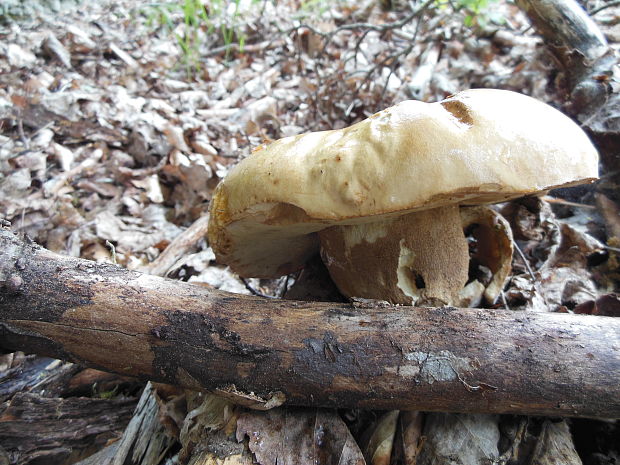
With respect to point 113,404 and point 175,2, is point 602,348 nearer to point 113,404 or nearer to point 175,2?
point 113,404

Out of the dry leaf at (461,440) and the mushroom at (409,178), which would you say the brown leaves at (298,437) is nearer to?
the dry leaf at (461,440)

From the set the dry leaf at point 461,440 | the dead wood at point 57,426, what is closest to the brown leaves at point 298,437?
the dry leaf at point 461,440

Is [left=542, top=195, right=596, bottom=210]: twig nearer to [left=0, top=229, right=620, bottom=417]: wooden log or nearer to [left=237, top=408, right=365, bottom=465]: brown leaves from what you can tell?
[left=0, top=229, right=620, bottom=417]: wooden log

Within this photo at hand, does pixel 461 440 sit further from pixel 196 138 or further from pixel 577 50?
pixel 196 138

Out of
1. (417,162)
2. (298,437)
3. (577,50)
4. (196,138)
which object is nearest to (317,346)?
(298,437)

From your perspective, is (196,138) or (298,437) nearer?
(298,437)
